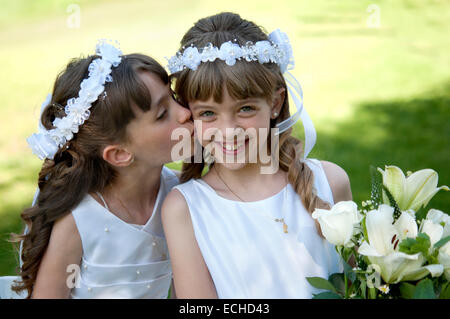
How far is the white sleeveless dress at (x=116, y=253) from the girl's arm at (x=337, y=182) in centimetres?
102

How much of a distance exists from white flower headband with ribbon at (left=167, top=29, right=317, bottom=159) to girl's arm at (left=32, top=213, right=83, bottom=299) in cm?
105

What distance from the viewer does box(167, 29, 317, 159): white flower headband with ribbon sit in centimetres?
270

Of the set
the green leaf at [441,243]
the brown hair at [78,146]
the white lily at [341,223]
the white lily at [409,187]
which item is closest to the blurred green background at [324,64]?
the brown hair at [78,146]

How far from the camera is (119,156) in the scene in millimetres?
2967

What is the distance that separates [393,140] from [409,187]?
4599mm

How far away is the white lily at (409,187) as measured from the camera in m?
2.08

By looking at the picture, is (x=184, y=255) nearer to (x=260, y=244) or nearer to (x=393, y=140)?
(x=260, y=244)

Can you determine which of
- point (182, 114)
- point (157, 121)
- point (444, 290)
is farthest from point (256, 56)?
point (444, 290)

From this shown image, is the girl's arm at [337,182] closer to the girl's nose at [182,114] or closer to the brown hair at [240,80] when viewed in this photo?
the brown hair at [240,80]

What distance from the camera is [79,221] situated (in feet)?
9.48

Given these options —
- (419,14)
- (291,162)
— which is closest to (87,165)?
(291,162)

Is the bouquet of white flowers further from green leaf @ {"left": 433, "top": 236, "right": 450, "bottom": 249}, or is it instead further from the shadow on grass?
the shadow on grass
